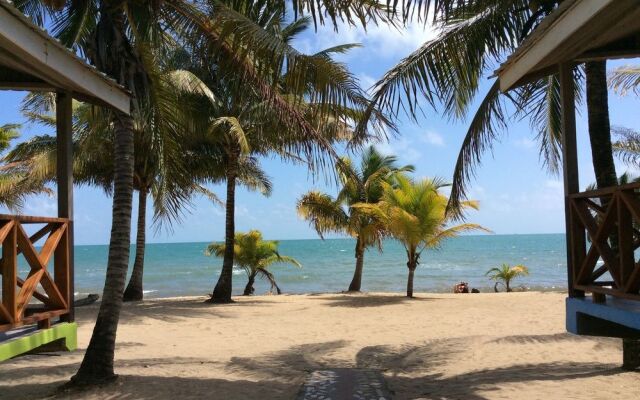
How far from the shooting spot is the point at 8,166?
22.9 metres

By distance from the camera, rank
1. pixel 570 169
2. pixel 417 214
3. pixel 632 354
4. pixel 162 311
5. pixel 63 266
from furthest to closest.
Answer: pixel 417 214, pixel 162 311, pixel 632 354, pixel 63 266, pixel 570 169

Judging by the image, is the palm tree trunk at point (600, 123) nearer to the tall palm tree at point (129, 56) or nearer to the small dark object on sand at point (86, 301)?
the tall palm tree at point (129, 56)

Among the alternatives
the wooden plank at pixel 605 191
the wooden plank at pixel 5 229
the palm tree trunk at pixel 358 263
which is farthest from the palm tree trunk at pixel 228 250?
the wooden plank at pixel 605 191

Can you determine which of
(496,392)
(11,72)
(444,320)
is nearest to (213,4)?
(11,72)

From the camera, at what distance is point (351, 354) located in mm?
10156

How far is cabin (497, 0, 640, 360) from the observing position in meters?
4.48

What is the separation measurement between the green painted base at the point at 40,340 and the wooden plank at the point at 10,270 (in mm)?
228

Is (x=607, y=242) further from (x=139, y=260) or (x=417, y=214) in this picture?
(x=139, y=260)

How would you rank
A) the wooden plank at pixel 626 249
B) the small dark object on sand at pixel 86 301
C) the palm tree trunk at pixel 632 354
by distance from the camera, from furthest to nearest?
the small dark object on sand at pixel 86 301 < the palm tree trunk at pixel 632 354 < the wooden plank at pixel 626 249

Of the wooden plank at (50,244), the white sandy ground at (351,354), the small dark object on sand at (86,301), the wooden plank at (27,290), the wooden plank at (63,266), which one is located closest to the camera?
the wooden plank at (27,290)

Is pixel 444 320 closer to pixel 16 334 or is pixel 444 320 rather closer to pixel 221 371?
pixel 221 371

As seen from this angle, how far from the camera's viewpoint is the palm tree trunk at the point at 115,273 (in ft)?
24.8

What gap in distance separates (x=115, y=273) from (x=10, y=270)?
9.26ft

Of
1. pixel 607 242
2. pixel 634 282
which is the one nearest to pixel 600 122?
pixel 607 242
